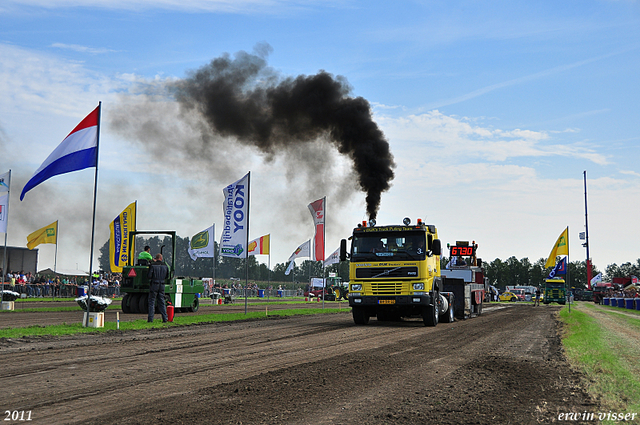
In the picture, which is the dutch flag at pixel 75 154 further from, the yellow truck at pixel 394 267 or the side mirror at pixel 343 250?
the yellow truck at pixel 394 267

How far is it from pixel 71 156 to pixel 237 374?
937cm

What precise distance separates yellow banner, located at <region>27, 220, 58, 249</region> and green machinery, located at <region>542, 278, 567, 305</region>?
1606 inches

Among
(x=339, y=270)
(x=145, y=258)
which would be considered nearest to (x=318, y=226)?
(x=145, y=258)

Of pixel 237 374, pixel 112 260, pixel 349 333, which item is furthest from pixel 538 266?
pixel 237 374

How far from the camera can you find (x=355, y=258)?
17359 millimetres

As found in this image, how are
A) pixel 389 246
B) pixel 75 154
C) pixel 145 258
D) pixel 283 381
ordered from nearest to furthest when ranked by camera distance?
pixel 283 381 < pixel 75 154 < pixel 389 246 < pixel 145 258

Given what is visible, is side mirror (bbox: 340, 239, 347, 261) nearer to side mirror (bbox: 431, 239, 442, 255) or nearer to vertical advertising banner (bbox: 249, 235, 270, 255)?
side mirror (bbox: 431, 239, 442, 255)

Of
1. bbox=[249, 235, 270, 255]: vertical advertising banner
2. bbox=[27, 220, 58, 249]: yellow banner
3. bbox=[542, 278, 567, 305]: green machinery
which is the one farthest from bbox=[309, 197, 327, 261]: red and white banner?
bbox=[542, 278, 567, 305]: green machinery

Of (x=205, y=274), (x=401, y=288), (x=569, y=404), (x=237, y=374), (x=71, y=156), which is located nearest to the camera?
(x=569, y=404)

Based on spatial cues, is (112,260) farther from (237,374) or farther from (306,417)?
(306,417)

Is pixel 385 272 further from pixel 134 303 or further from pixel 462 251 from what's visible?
pixel 462 251

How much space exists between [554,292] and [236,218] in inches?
1485

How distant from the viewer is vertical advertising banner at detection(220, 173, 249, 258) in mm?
21250

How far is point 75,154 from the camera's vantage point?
1467 centimetres
